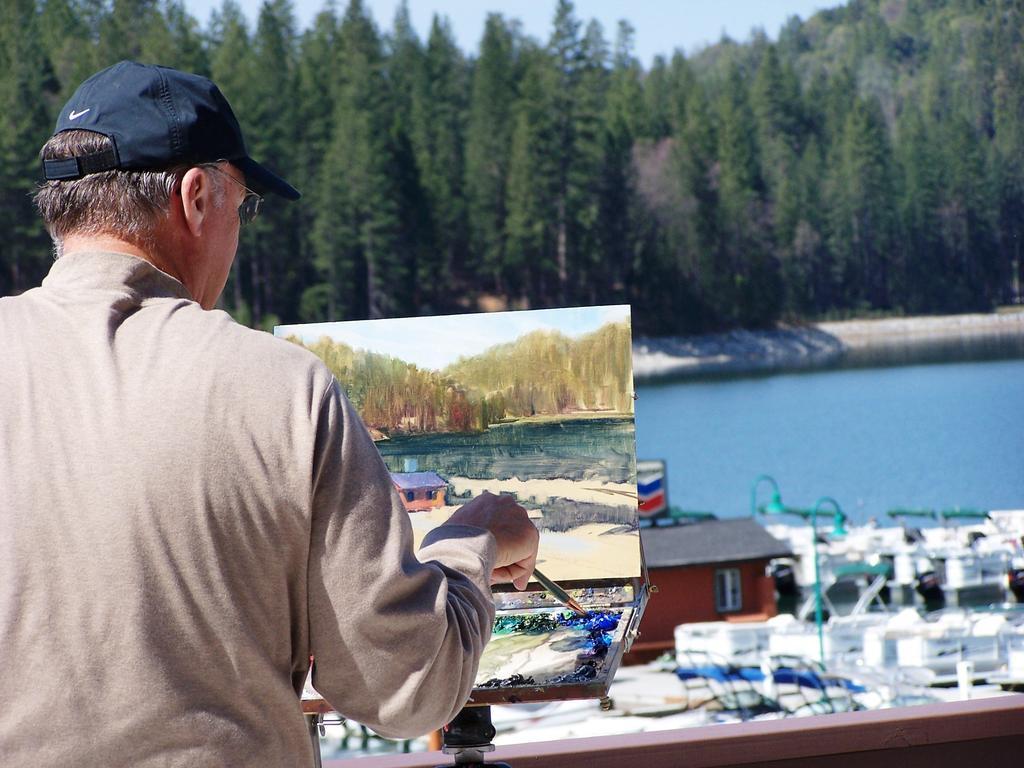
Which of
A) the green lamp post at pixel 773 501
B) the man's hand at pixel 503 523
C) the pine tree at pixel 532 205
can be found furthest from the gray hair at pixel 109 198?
the pine tree at pixel 532 205

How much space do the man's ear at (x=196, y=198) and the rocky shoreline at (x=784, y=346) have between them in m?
38.4

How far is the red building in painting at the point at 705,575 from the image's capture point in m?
13.5

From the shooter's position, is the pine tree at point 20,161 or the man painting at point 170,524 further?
the pine tree at point 20,161

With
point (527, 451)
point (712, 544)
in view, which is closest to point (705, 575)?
point (712, 544)

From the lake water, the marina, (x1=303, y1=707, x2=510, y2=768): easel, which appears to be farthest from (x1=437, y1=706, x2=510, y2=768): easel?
the lake water

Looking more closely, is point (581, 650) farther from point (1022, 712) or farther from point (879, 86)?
point (879, 86)

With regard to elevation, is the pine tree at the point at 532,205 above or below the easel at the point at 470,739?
above

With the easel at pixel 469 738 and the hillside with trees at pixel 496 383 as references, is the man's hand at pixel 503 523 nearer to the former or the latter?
the easel at pixel 469 738

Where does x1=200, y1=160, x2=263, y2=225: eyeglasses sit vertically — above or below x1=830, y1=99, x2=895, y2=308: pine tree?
below

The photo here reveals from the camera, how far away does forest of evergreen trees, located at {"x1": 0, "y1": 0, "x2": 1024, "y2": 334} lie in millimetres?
37906

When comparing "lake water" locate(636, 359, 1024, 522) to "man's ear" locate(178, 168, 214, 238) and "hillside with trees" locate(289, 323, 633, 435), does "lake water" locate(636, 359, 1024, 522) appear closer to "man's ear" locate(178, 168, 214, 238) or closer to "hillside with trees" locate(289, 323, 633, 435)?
"hillside with trees" locate(289, 323, 633, 435)

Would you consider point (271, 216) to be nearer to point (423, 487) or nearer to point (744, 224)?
point (744, 224)

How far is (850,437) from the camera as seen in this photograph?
34000mm

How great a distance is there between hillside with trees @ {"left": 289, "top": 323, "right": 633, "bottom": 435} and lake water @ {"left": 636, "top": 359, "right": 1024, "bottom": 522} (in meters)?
A: 25.2
